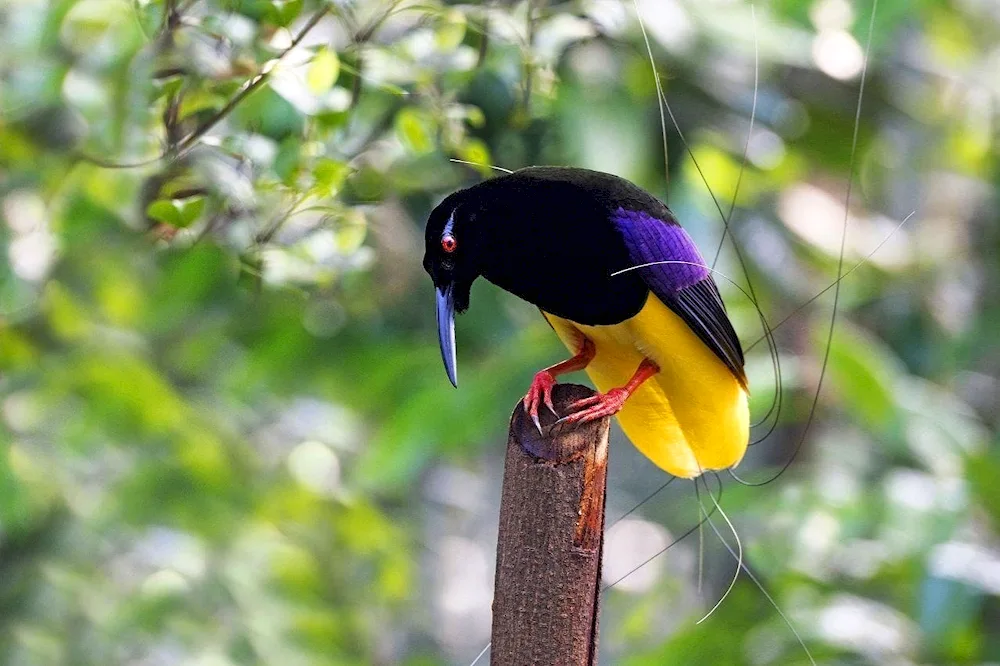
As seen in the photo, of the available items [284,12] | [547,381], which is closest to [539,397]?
[547,381]

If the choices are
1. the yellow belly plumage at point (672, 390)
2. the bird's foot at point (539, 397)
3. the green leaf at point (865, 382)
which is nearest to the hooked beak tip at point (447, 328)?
the bird's foot at point (539, 397)

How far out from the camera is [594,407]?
1.56 metres

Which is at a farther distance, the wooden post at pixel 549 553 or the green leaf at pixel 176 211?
the green leaf at pixel 176 211

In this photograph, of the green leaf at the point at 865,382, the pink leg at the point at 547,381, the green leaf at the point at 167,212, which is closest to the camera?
the pink leg at the point at 547,381

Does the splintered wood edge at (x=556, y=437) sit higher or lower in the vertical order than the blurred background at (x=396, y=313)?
lower

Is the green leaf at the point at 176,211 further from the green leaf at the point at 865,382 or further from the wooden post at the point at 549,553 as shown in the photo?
the green leaf at the point at 865,382

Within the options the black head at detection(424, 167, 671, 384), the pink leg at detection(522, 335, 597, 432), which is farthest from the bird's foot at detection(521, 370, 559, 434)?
the black head at detection(424, 167, 671, 384)

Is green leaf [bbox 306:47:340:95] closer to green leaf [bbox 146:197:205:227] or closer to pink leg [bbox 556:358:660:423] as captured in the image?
green leaf [bbox 146:197:205:227]

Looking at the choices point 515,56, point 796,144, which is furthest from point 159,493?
point 796,144

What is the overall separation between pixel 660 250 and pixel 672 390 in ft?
0.99

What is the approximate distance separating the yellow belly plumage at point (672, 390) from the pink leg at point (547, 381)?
0.04 ft

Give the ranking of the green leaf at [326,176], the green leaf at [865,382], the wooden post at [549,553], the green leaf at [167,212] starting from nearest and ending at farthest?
the wooden post at [549,553], the green leaf at [167,212], the green leaf at [326,176], the green leaf at [865,382]

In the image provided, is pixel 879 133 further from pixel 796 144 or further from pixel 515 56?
pixel 515 56

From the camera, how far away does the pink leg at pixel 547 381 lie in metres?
1.58
